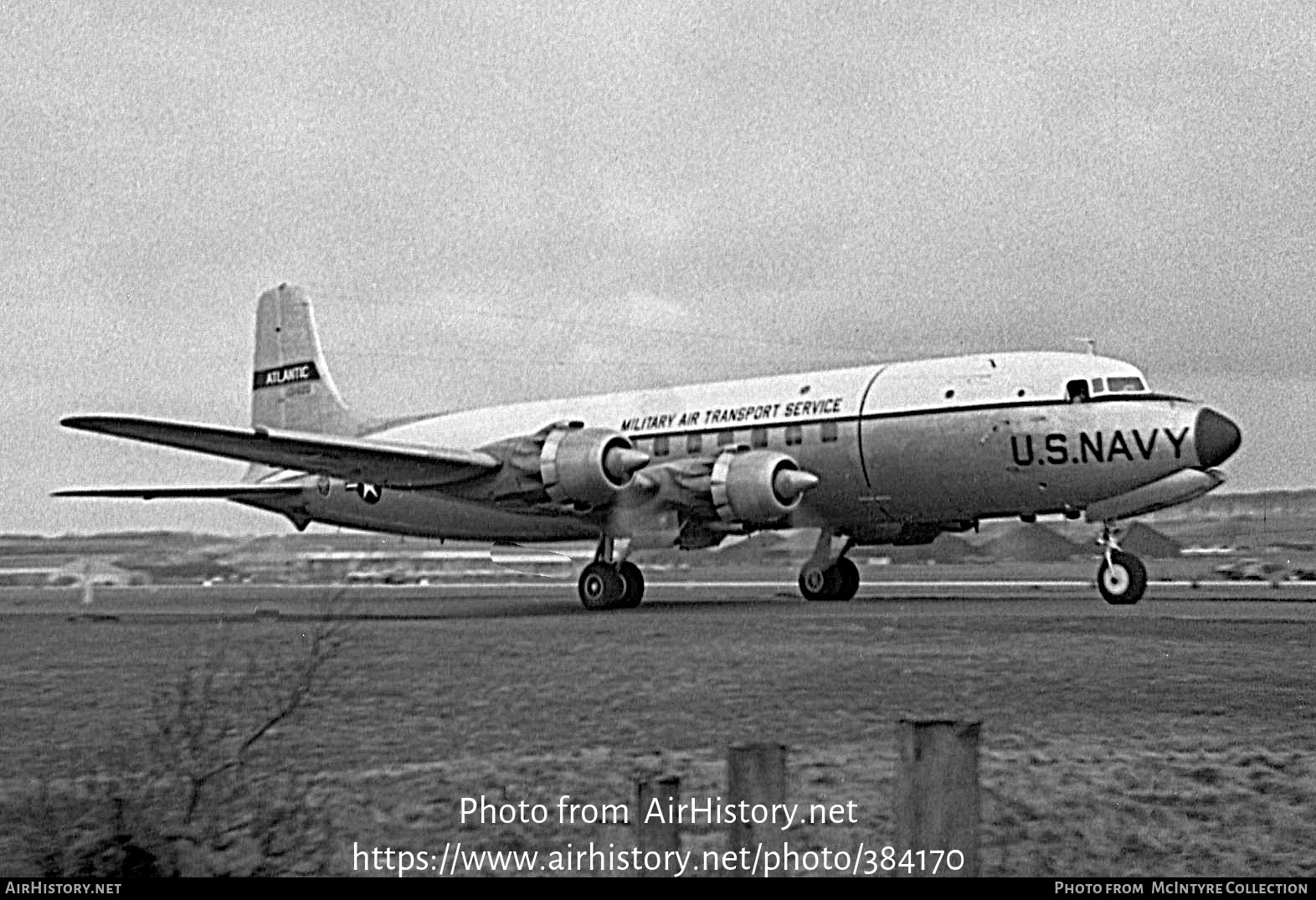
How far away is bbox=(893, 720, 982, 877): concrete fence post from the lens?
434cm

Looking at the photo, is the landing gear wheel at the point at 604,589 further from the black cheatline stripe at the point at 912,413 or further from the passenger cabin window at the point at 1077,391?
the passenger cabin window at the point at 1077,391

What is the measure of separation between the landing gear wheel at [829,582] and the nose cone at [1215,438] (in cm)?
750

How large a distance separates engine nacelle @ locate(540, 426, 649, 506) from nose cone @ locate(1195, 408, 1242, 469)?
30.1 feet

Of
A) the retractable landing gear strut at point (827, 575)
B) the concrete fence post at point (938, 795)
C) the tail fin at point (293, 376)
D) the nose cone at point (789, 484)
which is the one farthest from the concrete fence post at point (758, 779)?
the tail fin at point (293, 376)

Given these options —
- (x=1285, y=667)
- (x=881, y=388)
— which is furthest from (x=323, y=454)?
(x=1285, y=667)

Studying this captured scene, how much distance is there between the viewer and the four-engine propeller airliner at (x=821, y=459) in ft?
71.8

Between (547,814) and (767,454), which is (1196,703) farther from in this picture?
(767,454)

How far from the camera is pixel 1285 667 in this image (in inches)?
458

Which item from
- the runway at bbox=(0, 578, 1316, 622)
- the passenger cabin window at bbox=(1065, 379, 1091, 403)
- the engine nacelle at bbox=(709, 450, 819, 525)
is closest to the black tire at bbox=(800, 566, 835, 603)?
the runway at bbox=(0, 578, 1316, 622)

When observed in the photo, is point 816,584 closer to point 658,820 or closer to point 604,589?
point 604,589

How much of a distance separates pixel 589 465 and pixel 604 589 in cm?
222

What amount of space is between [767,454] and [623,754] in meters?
16.4

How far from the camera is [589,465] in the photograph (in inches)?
917

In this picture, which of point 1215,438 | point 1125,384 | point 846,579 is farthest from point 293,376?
point 1215,438
